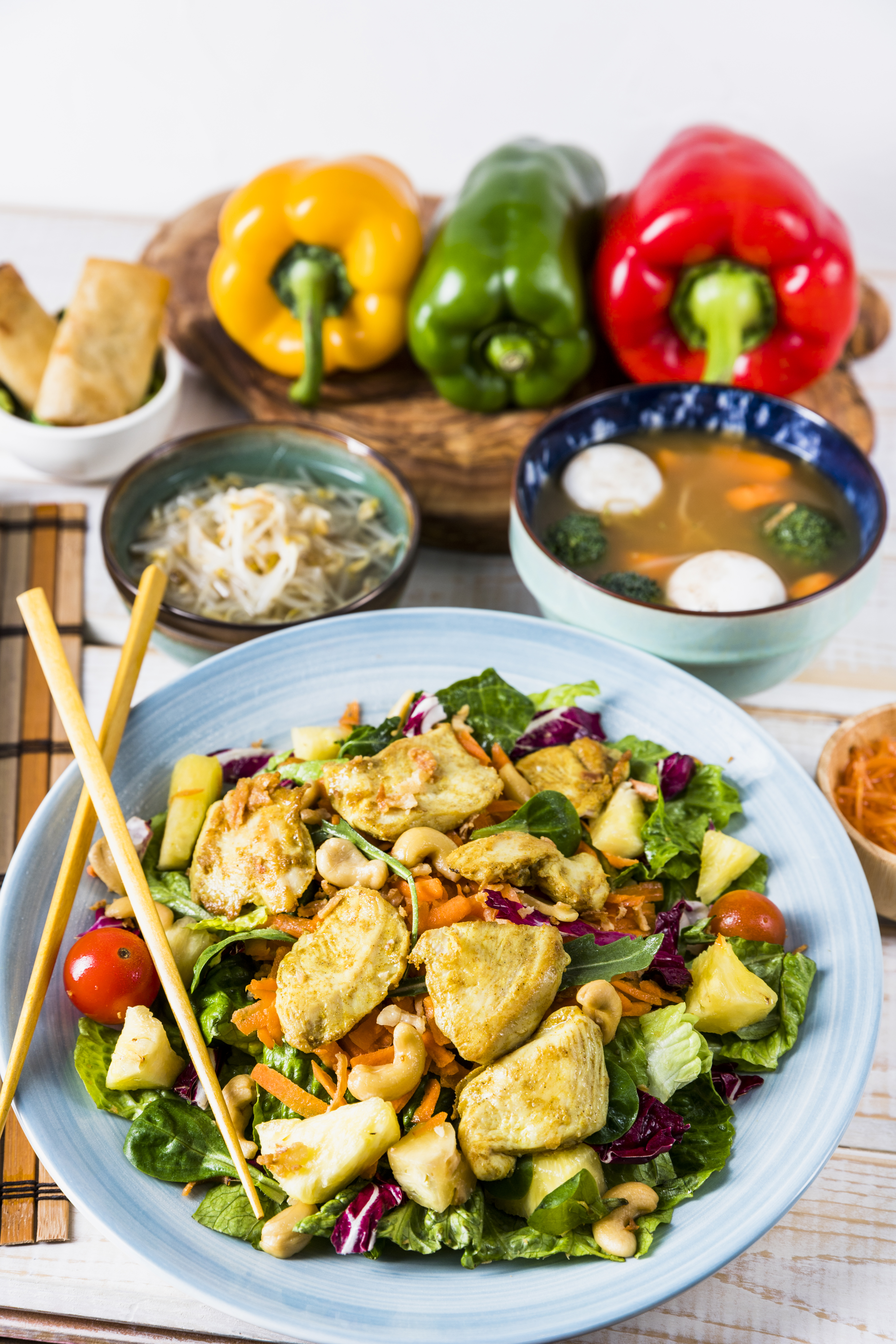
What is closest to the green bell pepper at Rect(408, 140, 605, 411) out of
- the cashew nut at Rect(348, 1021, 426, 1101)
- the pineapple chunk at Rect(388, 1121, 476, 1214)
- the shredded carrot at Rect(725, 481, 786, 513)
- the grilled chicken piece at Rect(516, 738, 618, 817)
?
the shredded carrot at Rect(725, 481, 786, 513)

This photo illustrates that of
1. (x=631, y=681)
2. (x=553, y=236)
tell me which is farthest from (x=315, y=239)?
(x=631, y=681)

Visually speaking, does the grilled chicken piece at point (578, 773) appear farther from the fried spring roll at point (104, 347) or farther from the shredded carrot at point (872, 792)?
the fried spring roll at point (104, 347)

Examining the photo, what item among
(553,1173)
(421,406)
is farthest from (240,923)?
(421,406)

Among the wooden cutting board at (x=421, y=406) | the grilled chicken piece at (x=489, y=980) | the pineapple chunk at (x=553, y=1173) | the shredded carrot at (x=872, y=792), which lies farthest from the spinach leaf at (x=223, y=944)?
the wooden cutting board at (x=421, y=406)

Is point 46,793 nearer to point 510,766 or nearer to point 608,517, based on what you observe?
point 510,766

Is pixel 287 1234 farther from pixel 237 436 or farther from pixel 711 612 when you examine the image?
pixel 237 436

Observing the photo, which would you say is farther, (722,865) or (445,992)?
(722,865)

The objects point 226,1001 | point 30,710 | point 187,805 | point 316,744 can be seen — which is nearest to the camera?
point 226,1001
